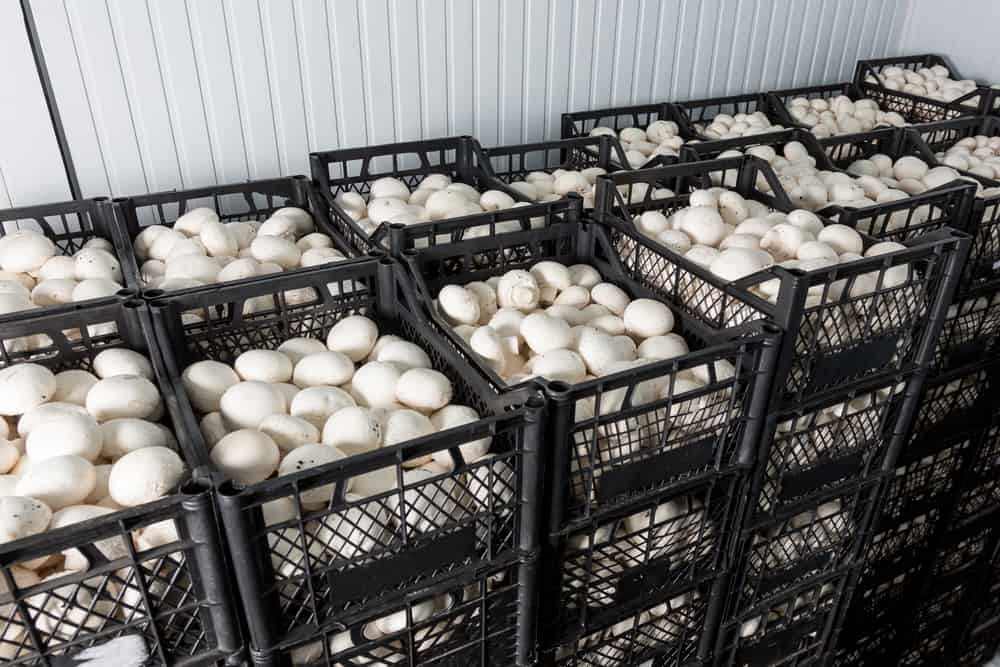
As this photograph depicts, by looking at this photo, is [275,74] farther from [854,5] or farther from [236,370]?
[854,5]

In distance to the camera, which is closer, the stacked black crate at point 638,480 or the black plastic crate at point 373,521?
the black plastic crate at point 373,521

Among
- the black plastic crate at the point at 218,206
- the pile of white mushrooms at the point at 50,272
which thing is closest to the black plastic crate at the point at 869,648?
the black plastic crate at the point at 218,206

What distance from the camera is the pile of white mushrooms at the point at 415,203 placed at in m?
1.40

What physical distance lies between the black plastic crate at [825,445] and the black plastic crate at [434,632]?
409 millimetres

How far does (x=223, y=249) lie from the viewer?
4.30 feet

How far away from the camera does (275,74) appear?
5.17ft

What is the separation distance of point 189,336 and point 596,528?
1.97ft

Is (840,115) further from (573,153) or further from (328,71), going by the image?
(328,71)

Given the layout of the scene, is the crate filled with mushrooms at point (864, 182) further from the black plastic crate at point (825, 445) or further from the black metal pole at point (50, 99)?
the black metal pole at point (50, 99)

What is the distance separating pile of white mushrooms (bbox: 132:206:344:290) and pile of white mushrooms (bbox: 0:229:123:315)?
0.22 feet

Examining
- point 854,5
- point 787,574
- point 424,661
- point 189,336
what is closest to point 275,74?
point 189,336

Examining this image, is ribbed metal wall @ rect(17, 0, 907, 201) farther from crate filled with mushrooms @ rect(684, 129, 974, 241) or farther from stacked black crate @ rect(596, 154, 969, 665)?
stacked black crate @ rect(596, 154, 969, 665)

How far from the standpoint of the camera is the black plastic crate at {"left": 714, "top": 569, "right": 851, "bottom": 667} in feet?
4.20

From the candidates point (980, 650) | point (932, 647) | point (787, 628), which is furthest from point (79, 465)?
point (980, 650)
